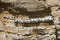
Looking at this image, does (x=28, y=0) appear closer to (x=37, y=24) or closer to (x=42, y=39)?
(x=37, y=24)

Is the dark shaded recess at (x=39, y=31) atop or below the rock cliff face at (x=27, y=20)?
below

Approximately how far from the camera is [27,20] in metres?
1.26

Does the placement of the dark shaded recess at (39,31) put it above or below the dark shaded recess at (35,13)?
below

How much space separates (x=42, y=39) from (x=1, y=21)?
1.10ft

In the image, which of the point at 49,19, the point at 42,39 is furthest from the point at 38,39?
the point at 49,19

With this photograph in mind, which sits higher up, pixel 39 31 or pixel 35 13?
pixel 35 13

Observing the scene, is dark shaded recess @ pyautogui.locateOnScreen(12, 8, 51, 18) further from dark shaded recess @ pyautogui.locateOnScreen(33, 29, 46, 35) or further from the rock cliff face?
dark shaded recess @ pyautogui.locateOnScreen(33, 29, 46, 35)

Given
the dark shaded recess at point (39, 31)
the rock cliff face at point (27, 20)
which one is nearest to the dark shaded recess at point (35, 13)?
the rock cliff face at point (27, 20)

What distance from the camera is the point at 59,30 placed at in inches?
52.9

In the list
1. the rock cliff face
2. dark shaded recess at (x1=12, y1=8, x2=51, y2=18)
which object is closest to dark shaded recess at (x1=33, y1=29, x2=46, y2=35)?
the rock cliff face

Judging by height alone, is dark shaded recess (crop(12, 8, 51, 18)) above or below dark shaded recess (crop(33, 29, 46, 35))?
above

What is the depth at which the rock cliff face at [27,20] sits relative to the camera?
Result: 4.12 feet

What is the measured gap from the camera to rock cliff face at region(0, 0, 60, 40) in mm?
1256

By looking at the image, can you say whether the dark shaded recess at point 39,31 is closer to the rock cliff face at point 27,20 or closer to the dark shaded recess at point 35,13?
the rock cliff face at point 27,20
